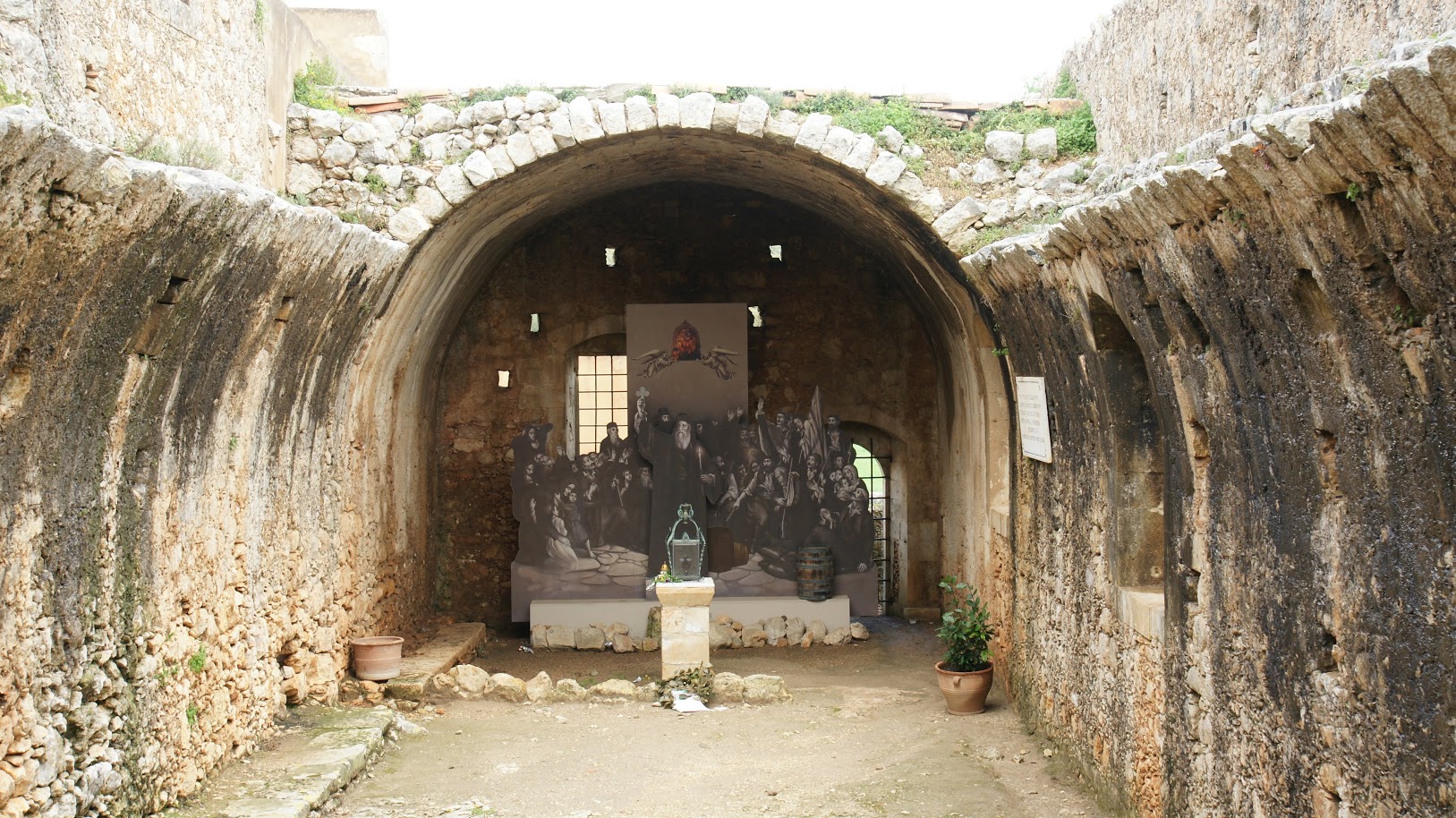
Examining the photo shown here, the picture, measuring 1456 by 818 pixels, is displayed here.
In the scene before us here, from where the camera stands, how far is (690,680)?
10508mm

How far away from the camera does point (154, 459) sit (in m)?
6.46

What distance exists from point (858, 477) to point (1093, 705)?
18.8 feet

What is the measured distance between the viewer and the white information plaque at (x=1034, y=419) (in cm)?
844

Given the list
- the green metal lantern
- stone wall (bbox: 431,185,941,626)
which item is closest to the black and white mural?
stone wall (bbox: 431,185,941,626)

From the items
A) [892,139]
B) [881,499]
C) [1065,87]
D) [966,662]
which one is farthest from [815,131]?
[881,499]

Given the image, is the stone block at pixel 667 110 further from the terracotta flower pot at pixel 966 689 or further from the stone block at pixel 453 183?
the terracotta flower pot at pixel 966 689

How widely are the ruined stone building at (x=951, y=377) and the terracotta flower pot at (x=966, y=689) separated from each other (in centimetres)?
26

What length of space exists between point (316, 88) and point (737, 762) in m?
5.71

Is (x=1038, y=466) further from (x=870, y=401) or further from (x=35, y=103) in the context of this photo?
(x=35, y=103)

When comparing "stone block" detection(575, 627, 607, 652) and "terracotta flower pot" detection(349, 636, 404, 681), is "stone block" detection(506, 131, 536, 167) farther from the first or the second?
"stone block" detection(575, 627, 607, 652)

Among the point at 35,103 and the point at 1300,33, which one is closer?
the point at 1300,33

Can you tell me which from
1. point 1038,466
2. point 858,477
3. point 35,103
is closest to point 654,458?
point 858,477

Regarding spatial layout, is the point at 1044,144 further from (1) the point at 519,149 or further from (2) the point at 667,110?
(1) the point at 519,149

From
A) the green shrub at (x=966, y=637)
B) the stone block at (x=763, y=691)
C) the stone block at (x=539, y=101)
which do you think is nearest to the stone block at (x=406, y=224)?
the stone block at (x=539, y=101)
